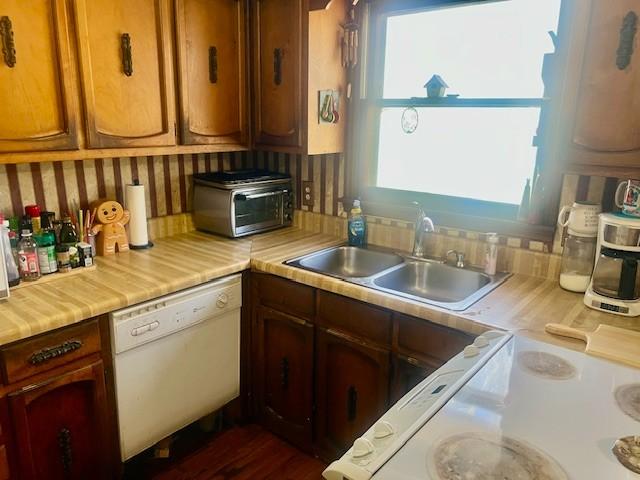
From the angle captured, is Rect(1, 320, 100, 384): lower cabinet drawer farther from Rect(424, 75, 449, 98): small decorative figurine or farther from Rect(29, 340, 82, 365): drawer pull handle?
Rect(424, 75, 449, 98): small decorative figurine

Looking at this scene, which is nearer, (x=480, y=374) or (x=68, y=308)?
(x=480, y=374)

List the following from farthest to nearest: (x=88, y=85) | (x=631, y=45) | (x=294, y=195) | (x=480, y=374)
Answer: (x=294, y=195) < (x=88, y=85) < (x=631, y=45) < (x=480, y=374)

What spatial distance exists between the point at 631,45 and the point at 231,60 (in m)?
1.69

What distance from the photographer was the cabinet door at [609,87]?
1.42 metres

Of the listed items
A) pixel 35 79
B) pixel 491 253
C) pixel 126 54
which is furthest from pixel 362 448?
pixel 126 54

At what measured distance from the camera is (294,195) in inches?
111

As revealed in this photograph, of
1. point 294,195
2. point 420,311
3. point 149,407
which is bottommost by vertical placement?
point 149,407

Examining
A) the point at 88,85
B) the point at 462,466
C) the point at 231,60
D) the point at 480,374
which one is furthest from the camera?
the point at 231,60

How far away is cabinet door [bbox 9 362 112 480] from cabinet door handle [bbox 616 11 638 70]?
77.0 inches

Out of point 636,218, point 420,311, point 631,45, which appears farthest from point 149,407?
point 631,45

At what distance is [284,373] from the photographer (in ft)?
7.45

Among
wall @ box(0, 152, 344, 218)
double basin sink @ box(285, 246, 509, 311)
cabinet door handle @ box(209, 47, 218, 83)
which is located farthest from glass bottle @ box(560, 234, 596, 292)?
cabinet door handle @ box(209, 47, 218, 83)

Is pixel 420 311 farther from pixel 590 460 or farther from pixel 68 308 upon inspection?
pixel 68 308

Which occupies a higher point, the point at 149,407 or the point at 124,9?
the point at 124,9
